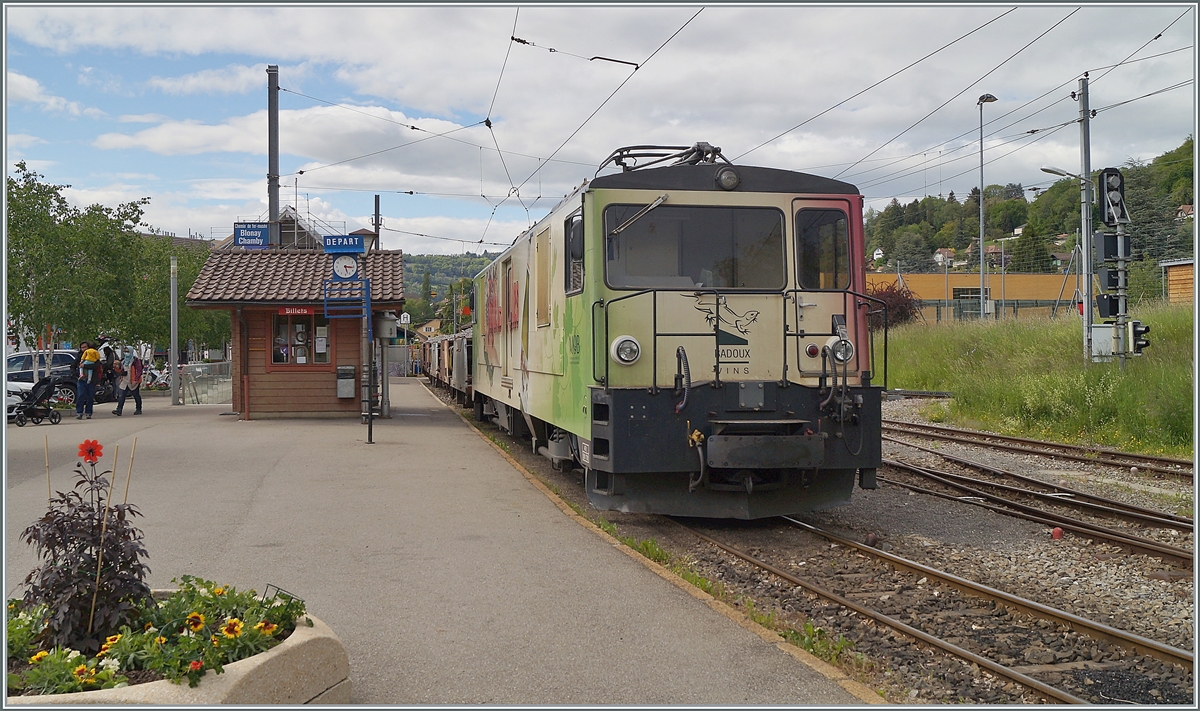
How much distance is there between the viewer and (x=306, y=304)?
62.3 feet

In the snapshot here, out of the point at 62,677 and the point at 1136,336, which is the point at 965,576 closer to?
the point at 62,677

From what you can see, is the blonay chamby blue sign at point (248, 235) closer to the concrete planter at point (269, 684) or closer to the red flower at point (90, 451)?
the red flower at point (90, 451)

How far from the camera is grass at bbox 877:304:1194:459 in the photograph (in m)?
14.3

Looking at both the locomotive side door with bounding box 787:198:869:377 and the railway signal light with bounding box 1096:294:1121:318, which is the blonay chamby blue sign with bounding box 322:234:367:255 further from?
the railway signal light with bounding box 1096:294:1121:318

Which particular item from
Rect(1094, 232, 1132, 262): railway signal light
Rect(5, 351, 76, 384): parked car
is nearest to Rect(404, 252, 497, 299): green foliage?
Rect(5, 351, 76, 384): parked car

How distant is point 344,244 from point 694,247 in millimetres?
9474

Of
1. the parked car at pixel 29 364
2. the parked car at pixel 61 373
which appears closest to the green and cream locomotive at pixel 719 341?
the parked car at pixel 61 373

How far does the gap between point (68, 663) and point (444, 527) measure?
4743 mm

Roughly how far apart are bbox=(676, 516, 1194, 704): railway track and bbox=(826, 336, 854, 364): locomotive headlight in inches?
71.4

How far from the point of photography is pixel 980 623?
19.9 feet

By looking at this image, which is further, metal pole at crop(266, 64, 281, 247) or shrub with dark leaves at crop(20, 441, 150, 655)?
metal pole at crop(266, 64, 281, 247)

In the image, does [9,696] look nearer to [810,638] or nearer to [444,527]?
[810,638]

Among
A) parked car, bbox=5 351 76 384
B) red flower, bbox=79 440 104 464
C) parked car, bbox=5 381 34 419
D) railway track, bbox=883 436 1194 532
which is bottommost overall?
railway track, bbox=883 436 1194 532

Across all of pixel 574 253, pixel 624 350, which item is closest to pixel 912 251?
pixel 574 253
